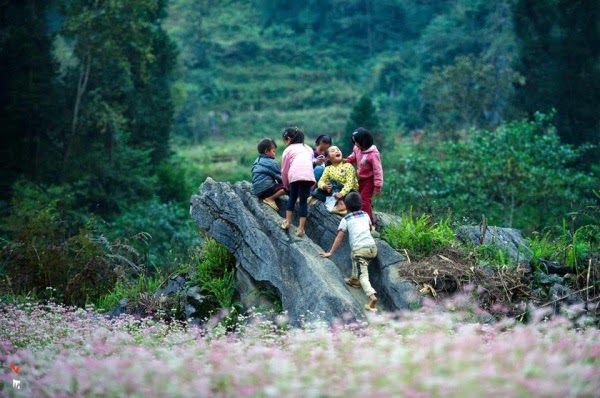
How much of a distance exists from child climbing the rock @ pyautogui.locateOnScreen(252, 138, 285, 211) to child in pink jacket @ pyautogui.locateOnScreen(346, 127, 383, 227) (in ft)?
3.96

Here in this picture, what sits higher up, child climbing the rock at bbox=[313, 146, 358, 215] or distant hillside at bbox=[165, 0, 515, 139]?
distant hillside at bbox=[165, 0, 515, 139]

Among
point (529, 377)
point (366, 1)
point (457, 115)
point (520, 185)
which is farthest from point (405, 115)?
point (529, 377)

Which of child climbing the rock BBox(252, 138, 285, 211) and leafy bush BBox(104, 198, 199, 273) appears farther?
leafy bush BBox(104, 198, 199, 273)

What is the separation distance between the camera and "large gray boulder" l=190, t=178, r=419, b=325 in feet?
28.3

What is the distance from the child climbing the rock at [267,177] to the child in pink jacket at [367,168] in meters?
1.21

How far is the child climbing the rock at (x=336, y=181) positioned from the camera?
998 centimetres

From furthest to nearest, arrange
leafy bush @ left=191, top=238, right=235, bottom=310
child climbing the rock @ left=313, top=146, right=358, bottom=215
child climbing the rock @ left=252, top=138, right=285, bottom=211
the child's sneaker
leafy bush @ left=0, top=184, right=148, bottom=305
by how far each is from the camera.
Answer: leafy bush @ left=0, top=184, right=148, bottom=305
child climbing the rock @ left=252, top=138, right=285, bottom=211
leafy bush @ left=191, top=238, right=235, bottom=310
child climbing the rock @ left=313, top=146, right=358, bottom=215
the child's sneaker

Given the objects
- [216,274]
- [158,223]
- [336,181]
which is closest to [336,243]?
[336,181]

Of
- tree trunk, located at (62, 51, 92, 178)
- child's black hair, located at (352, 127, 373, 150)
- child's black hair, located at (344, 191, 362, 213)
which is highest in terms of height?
tree trunk, located at (62, 51, 92, 178)

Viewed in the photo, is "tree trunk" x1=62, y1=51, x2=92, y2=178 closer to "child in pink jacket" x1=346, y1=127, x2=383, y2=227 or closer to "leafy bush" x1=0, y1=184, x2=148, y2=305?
"leafy bush" x1=0, y1=184, x2=148, y2=305

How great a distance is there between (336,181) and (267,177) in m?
1.04

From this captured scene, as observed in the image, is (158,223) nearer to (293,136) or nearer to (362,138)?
(293,136)

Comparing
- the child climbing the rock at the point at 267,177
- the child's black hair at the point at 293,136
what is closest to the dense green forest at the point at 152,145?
the child climbing the rock at the point at 267,177

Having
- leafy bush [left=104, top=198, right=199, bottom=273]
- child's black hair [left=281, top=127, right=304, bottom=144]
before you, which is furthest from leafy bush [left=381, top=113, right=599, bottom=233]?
child's black hair [left=281, top=127, right=304, bottom=144]
